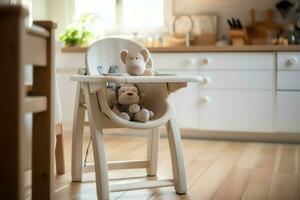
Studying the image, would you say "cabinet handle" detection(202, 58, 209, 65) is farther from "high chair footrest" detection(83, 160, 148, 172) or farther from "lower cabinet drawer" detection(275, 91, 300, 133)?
"high chair footrest" detection(83, 160, 148, 172)

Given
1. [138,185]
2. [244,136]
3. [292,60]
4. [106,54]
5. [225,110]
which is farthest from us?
[244,136]

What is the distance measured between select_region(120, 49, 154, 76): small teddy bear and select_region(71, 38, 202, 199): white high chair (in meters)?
0.09

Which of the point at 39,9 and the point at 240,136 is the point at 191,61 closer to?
the point at 240,136

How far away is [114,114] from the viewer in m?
1.96

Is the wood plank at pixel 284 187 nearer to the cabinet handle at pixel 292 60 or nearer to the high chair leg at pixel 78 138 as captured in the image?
the high chair leg at pixel 78 138

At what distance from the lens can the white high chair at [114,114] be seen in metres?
1.93

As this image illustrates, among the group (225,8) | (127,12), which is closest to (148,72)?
(225,8)

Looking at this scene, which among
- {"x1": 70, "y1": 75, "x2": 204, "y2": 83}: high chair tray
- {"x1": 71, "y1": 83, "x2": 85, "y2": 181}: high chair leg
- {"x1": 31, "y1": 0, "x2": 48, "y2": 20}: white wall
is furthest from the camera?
{"x1": 31, "y1": 0, "x2": 48, "y2": 20}: white wall

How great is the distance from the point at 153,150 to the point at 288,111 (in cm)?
157

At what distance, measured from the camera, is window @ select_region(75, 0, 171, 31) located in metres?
4.33

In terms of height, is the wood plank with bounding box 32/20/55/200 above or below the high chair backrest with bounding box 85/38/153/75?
below

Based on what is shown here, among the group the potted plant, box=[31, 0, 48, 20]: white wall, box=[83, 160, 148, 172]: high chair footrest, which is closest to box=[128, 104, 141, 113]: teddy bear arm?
box=[83, 160, 148, 172]: high chair footrest

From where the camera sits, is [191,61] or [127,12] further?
[127,12]

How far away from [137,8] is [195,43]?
71 cm
